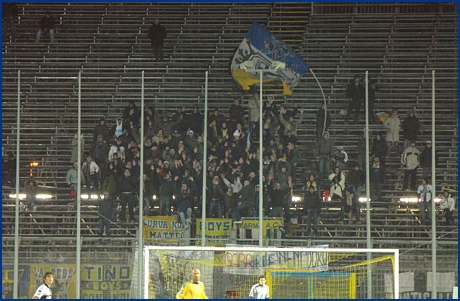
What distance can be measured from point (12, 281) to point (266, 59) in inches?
323

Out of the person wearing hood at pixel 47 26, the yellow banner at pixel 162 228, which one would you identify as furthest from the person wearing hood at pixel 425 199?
the person wearing hood at pixel 47 26

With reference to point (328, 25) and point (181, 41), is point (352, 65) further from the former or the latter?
point (181, 41)

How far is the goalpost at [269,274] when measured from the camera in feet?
52.4

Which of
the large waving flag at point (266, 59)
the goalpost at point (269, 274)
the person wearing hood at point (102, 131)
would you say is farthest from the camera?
the large waving flag at point (266, 59)

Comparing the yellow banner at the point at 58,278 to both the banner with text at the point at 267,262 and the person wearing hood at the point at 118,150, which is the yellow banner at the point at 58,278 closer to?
the banner with text at the point at 267,262

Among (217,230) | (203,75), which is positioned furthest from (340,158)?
(203,75)

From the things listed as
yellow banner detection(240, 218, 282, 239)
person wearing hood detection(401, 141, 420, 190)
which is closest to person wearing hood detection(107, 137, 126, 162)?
yellow banner detection(240, 218, 282, 239)

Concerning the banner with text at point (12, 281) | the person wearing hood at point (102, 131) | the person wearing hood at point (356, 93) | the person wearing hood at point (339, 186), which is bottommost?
the banner with text at point (12, 281)

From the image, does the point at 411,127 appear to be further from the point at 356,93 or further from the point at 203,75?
the point at 203,75

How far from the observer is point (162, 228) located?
18.6 meters

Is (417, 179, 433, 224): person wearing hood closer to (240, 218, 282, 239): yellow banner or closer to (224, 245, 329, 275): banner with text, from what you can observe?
(240, 218, 282, 239): yellow banner

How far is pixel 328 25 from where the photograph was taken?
26.5 meters

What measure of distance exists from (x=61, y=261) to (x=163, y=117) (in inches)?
182

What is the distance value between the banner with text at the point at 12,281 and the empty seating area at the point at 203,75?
5.15 feet
